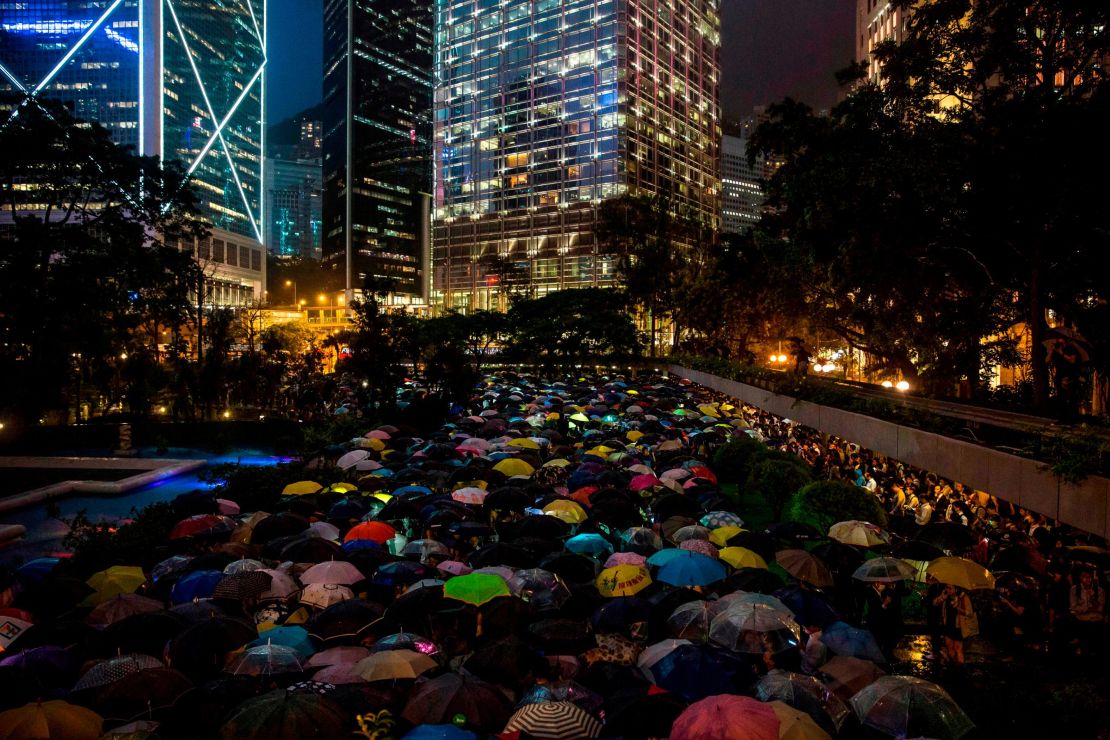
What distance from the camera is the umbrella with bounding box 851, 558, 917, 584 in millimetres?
9547

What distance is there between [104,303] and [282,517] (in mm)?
15757

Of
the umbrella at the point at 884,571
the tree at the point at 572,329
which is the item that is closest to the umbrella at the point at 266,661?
the umbrella at the point at 884,571

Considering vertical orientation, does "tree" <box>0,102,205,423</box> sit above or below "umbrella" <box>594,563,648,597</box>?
above

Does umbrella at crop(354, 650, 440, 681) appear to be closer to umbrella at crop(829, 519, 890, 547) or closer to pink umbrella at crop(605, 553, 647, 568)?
pink umbrella at crop(605, 553, 647, 568)

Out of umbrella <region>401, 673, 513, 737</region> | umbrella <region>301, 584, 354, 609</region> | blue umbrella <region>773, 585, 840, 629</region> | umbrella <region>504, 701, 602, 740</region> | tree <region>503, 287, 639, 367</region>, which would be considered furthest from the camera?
tree <region>503, 287, 639, 367</region>

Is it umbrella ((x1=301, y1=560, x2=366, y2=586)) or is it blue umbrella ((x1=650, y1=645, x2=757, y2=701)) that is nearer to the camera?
blue umbrella ((x1=650, y1=645, x2=757, y2=701))

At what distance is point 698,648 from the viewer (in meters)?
6.96

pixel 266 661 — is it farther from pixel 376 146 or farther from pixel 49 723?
pixel 376 146

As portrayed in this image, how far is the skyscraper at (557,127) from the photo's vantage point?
320ft

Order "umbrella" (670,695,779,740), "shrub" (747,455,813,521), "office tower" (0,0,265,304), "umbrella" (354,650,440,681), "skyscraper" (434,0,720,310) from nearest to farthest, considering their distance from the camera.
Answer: "umbrella" (670,695,779,740)
"umbrella" (354,650,440,681)
"shrub" (747,455,813,521)
"office tower" (0,0,265,304)
"skyscraper" (434,0,720,310)

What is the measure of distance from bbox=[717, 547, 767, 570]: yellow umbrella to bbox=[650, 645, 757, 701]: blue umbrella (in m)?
3.32

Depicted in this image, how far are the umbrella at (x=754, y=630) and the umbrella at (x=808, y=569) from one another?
2.19 m

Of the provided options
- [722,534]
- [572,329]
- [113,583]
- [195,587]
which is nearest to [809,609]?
[722,534]

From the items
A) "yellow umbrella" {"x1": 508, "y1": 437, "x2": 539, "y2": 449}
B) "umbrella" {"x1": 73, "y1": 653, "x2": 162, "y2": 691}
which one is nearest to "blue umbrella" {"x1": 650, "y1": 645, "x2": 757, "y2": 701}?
"umbrella" {"x1": 73, "y1": 653, "x2": 162, "y2": 691}
